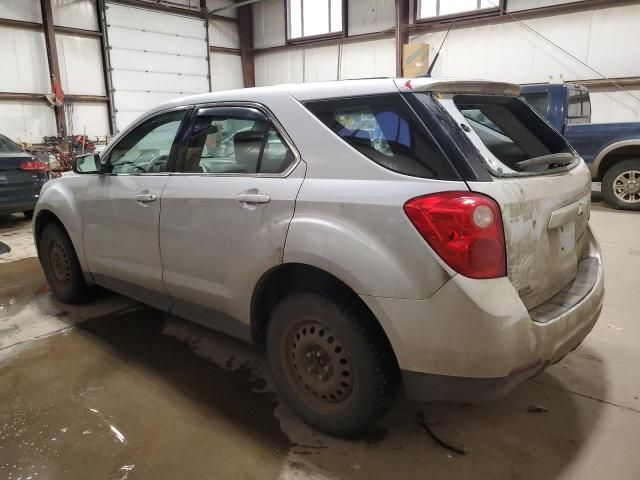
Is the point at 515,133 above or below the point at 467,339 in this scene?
above

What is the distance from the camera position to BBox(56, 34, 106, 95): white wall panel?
12.3 meters

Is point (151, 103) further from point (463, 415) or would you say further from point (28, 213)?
point (463, 415)

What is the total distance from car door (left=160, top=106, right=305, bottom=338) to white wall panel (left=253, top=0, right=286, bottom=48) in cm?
1423

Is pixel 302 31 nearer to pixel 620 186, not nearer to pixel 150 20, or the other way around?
pixel 150 20

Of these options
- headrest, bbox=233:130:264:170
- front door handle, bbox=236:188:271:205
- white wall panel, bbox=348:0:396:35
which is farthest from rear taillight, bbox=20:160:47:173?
white wall panel, bbox=348:0:396:35

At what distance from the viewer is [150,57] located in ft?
46.0

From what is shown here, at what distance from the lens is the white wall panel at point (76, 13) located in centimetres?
1209

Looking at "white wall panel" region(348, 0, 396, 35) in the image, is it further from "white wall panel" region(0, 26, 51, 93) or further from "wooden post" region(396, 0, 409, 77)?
"white wall panel" region(0, 26, 51, 93)

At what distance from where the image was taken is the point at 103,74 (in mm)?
13172

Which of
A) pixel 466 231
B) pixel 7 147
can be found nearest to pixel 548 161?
pixel 466 231

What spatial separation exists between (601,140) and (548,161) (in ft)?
20.9

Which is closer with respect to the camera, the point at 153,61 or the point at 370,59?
the point at 370,59

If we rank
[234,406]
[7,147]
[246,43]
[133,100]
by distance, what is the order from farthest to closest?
1. [246,43]
2. [133,100]
3. [7,147]
4. [234,406]

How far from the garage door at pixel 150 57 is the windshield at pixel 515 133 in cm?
1313
